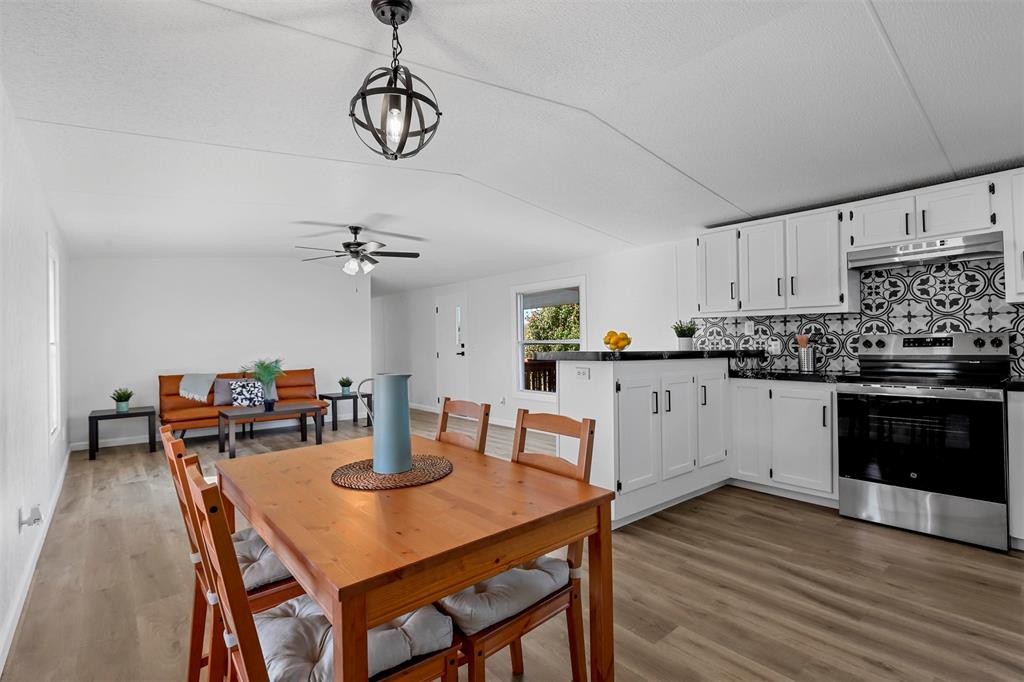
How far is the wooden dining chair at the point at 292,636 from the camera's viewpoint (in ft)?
3.47

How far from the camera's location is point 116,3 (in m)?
1.75

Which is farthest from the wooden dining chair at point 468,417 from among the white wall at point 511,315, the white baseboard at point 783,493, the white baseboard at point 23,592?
the white wall at point 511,315

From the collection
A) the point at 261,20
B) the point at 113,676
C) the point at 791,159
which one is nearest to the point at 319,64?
the point at 261,20

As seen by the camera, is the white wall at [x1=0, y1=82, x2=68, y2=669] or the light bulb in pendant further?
the white wall at [x1=0, y1=82, x2=68, y2=669]

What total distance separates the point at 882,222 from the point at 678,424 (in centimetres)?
190

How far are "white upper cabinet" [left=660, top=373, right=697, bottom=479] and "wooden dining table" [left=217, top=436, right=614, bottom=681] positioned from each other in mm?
1876

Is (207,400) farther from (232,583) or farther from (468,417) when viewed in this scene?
(232,583)

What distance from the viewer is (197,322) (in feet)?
22.1

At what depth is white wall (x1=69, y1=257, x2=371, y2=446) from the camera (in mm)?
6086

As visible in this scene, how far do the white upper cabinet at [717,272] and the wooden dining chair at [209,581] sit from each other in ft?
12.4

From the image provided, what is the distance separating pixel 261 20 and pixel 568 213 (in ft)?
9.73

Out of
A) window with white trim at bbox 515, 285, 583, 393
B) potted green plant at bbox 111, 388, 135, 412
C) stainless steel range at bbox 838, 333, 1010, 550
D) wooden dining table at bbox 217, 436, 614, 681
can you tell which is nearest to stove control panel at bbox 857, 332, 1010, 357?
stainless steel range at bbox 838, 333, 1010, 550

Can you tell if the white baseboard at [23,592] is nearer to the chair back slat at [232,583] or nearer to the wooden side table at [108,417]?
the chair back slat at [232,583]

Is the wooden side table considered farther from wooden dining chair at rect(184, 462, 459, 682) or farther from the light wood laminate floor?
wooden dining chair at rect(184, 462, 459, 682)
